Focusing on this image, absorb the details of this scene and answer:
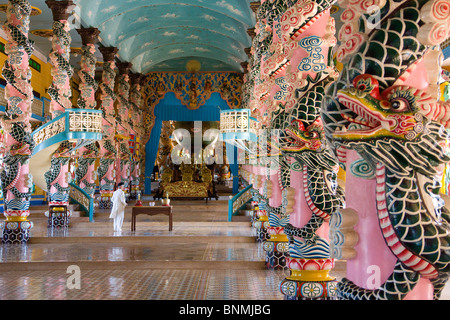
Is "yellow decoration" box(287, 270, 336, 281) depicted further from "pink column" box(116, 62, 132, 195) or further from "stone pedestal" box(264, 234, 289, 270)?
"pink column" box(116, 62, 132, 195)

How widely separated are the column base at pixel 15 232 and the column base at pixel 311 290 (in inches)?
292

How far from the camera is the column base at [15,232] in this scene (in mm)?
9906

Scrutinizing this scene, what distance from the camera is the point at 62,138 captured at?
1140cm

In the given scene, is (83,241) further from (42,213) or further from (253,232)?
(42,213)

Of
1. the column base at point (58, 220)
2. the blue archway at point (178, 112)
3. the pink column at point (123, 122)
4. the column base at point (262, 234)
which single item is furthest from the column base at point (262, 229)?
the blue archway at point (178, 112)

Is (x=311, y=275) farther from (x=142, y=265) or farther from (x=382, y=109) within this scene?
(x=142, y=265)

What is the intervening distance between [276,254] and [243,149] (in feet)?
12.4

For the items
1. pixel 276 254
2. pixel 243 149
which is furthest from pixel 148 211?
pixel 276 254

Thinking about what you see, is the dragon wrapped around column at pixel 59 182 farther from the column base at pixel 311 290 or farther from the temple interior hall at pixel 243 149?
the column base at pixel 311 290

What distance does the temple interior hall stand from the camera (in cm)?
191

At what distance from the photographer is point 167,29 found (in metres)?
18.9

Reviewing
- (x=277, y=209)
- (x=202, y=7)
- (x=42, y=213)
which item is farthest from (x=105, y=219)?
(x=277, y=209)

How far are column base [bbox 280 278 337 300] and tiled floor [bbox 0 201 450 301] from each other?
1787mm

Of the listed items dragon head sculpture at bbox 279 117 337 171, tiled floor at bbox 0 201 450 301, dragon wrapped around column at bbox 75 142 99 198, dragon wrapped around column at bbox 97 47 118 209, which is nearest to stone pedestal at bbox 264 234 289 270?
tiled floor at bbox 0 201 450 301
